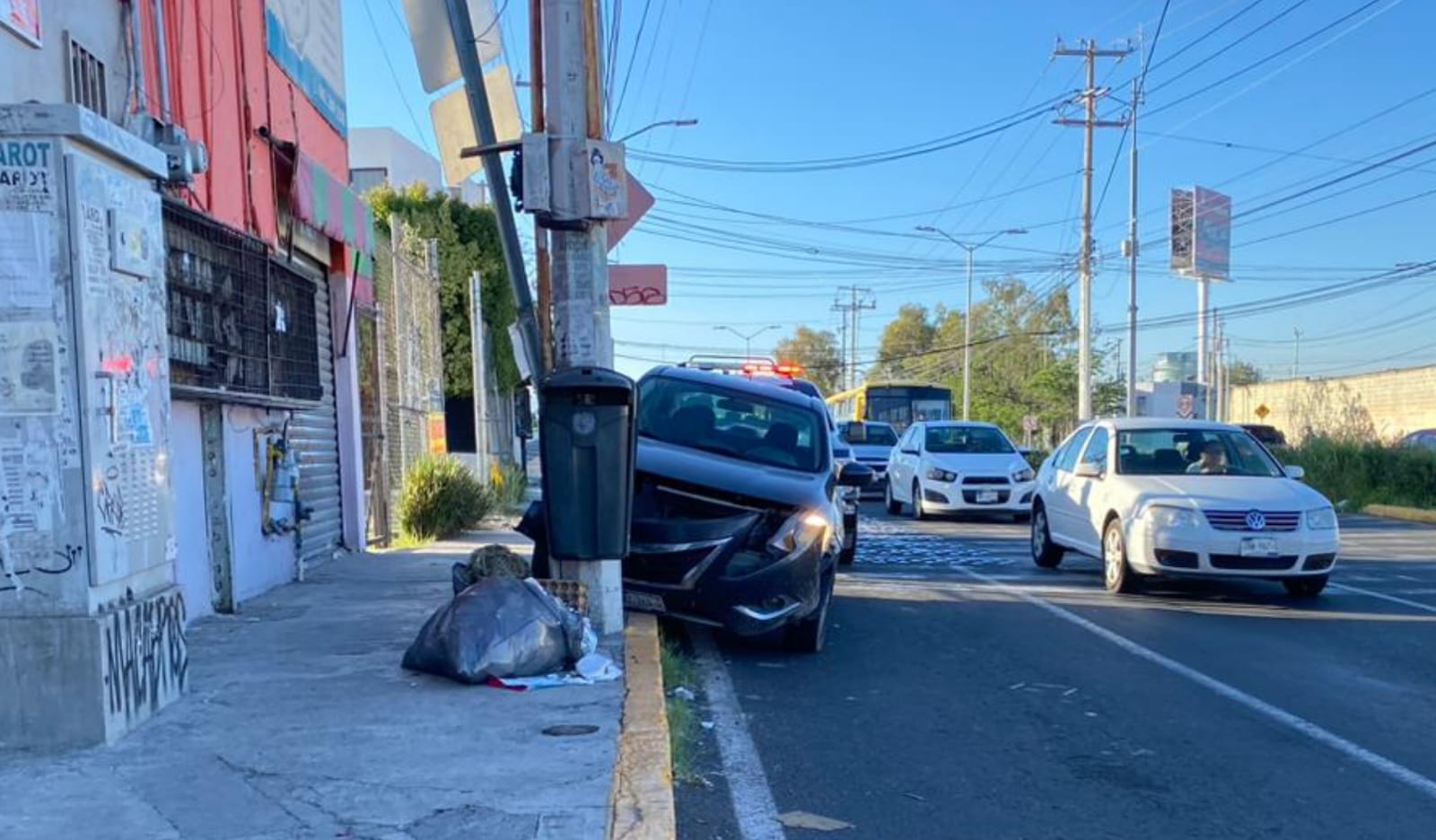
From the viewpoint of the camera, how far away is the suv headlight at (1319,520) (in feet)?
30.9

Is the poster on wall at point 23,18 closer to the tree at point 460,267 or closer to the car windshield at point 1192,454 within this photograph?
the car windshield at point 1192,454

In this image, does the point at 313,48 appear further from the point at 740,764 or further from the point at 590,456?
the point at 740,764

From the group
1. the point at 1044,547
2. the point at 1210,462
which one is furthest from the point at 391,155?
the point at 1210,462

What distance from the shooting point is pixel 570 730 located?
15.7 feet

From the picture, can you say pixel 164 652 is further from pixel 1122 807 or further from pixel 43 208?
pixel 1122 807

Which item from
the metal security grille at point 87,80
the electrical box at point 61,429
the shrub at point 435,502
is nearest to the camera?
the electrical box at point 61,429

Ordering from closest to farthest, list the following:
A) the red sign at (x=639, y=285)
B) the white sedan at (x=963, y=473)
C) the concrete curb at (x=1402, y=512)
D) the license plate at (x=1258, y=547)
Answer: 1. the license plate at (x=1258, y=547)
2. the red sign at (x=639, y=285)
3. the white sedan at (x=963, y=473)
4. the concrete curb at (x=1402, y=512)

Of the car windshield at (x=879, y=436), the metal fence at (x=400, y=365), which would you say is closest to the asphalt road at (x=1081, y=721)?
the metal fence at (x=400, y=365)

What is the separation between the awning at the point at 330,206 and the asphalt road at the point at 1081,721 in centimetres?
519

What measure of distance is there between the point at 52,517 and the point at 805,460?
17.1 ft

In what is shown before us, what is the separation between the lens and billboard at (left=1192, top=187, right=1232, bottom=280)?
167 feet

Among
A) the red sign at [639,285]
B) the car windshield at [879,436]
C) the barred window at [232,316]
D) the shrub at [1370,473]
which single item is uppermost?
the red sign at [639,285]

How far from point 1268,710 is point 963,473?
11.1 meters

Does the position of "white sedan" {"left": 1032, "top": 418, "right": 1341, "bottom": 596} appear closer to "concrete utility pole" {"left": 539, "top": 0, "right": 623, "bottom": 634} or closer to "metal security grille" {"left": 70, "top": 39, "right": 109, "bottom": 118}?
"concrete utility pole" {"left": 539, "top": 0, "right": 623, "bottom": 634}
